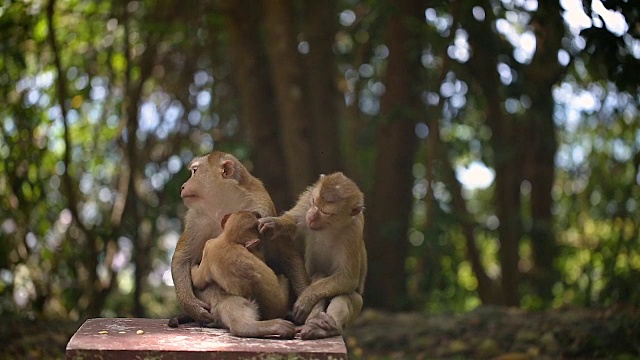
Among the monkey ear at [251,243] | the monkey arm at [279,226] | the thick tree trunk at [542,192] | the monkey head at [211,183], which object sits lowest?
the thick tree trunk at [542,192]

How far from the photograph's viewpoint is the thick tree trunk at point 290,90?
25.7 feet

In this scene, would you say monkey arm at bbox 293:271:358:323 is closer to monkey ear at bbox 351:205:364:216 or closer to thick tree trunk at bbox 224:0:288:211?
monkey ear at bbox 351:205:364:216

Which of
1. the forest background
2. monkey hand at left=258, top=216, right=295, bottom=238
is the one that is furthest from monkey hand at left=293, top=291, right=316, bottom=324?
the forest background

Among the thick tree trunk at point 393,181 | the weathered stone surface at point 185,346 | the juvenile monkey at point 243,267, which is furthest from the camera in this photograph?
the thick tree trunk at point 393,181

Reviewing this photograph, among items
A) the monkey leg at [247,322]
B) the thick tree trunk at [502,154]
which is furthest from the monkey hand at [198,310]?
the thick tree trunk at [502,154]

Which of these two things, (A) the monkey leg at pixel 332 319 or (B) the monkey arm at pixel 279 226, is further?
(B) the monkey arm at pixel 279 226

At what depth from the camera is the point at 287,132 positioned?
312 inches

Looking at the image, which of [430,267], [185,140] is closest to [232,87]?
[185,140]

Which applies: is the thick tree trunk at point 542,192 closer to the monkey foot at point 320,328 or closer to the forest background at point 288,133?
the forest background at point 288,133

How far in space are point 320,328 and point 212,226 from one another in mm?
850

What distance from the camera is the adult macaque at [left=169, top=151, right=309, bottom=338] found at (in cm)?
444

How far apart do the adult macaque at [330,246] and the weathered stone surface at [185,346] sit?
268mm

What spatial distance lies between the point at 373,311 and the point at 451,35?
2.25m

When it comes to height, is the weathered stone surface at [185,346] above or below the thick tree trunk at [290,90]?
below
